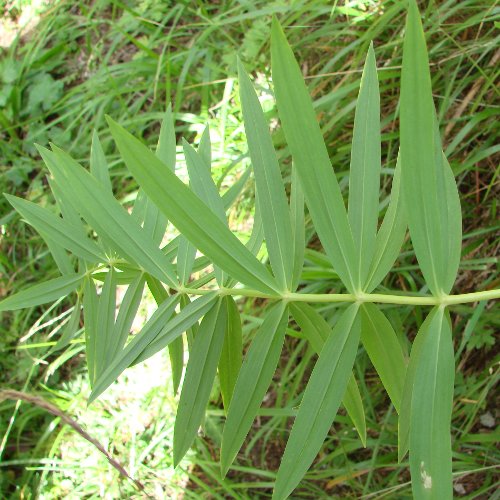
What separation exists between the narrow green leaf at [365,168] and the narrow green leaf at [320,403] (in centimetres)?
9

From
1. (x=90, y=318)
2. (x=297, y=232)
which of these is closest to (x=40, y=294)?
(x=90, y=318)

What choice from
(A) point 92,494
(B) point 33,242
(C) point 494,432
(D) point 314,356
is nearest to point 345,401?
(C) point 494,432

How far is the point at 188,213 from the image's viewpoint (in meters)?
0.78

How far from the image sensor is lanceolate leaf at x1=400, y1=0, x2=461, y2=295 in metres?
0.68

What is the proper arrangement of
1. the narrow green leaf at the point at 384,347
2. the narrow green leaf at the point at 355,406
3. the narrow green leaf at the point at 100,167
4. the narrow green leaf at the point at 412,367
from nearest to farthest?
1. the narrow green leaf at the point at 412,367
2. the narrow green leaf at the point at 384,347
3. the narrow green leaf at the point at 355,406
4. the narrow green leaf at the point at 100,167

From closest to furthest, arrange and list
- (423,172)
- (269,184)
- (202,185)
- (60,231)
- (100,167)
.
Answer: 1. (423,172)
2. (269,184)
3. (202,185)
4. (60,231)
5. (100,167)

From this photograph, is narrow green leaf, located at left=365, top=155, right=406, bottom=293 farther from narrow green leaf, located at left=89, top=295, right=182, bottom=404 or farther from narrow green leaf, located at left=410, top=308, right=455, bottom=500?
narrow green leaf, located at left=89, top=295, right=182, bottom=404

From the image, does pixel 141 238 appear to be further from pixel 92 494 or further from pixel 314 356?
pixel 92 494

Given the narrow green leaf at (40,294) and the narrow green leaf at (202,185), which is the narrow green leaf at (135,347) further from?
the narrow green leaf at (40,294)

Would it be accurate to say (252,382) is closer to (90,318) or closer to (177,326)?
(177,326)

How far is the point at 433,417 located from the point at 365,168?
0.35 metres

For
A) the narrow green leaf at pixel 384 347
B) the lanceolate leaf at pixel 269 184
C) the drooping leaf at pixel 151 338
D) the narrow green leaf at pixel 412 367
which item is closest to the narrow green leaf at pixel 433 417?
the narrow green leaf at pixel 412 367

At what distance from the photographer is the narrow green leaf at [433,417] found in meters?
0.72

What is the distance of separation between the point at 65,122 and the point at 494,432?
7.56 feet
